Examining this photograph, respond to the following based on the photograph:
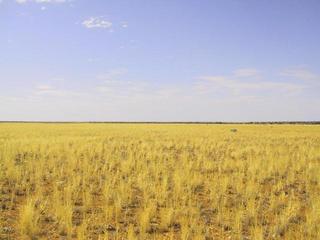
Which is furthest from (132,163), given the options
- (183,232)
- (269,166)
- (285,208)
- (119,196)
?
(183,232)

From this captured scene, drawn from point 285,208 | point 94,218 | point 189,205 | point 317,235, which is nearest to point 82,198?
point 94,218

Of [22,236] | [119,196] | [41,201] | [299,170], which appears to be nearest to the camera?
[22,236]

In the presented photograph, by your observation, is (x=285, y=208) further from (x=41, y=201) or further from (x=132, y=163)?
(x=132, y=163)

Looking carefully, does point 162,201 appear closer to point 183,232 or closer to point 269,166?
point 183,232

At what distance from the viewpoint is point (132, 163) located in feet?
55.4

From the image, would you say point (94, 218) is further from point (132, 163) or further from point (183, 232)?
point (132, 163)

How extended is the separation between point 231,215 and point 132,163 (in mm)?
7934

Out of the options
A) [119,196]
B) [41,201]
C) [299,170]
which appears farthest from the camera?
[299,170]

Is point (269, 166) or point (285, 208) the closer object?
point (285, 208)

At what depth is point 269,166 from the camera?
16609 mm

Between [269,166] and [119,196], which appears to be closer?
[119,196]

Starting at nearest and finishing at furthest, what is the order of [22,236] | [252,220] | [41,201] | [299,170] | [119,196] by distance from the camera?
1. [22,236]
2. [252,220]
3. [41,201]
4. [119,196]
5. [299,170]

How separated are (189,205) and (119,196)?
5.85ft

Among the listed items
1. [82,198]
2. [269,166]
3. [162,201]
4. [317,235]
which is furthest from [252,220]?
[269,166]
